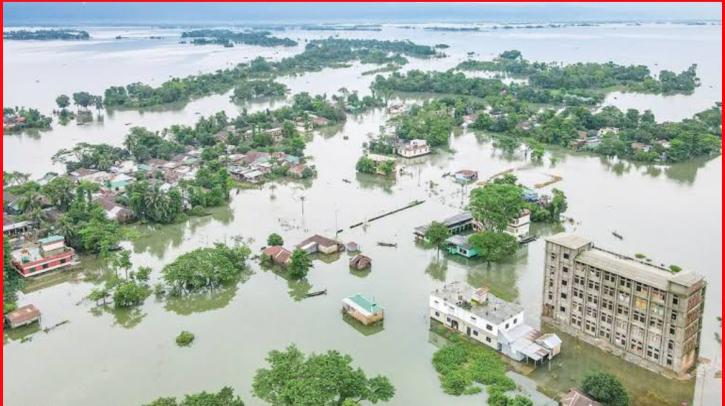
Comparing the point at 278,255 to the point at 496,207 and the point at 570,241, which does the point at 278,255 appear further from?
the point at 570,241

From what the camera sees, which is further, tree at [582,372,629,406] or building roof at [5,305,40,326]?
building roof at [5,305,40,326]

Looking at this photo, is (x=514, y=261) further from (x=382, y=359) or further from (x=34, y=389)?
(x=34, y=389)

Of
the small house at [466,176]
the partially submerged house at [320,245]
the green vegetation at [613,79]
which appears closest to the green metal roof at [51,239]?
the partially submerged house at [320,245]

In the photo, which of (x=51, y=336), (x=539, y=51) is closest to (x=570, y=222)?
(x=51, y=336)

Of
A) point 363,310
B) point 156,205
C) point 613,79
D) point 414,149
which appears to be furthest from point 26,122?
point 613,79

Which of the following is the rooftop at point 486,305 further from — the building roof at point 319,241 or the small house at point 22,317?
the small house at point 22,317

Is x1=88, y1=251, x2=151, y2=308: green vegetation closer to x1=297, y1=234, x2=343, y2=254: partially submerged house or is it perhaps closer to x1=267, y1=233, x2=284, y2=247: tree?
x1=267, y1=233, x2=284, y2=247: tree

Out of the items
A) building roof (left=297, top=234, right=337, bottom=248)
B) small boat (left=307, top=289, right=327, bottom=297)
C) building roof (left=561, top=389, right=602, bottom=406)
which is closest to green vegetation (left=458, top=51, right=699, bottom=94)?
building roof (left=297, top=234, right=337, bottom=248)
